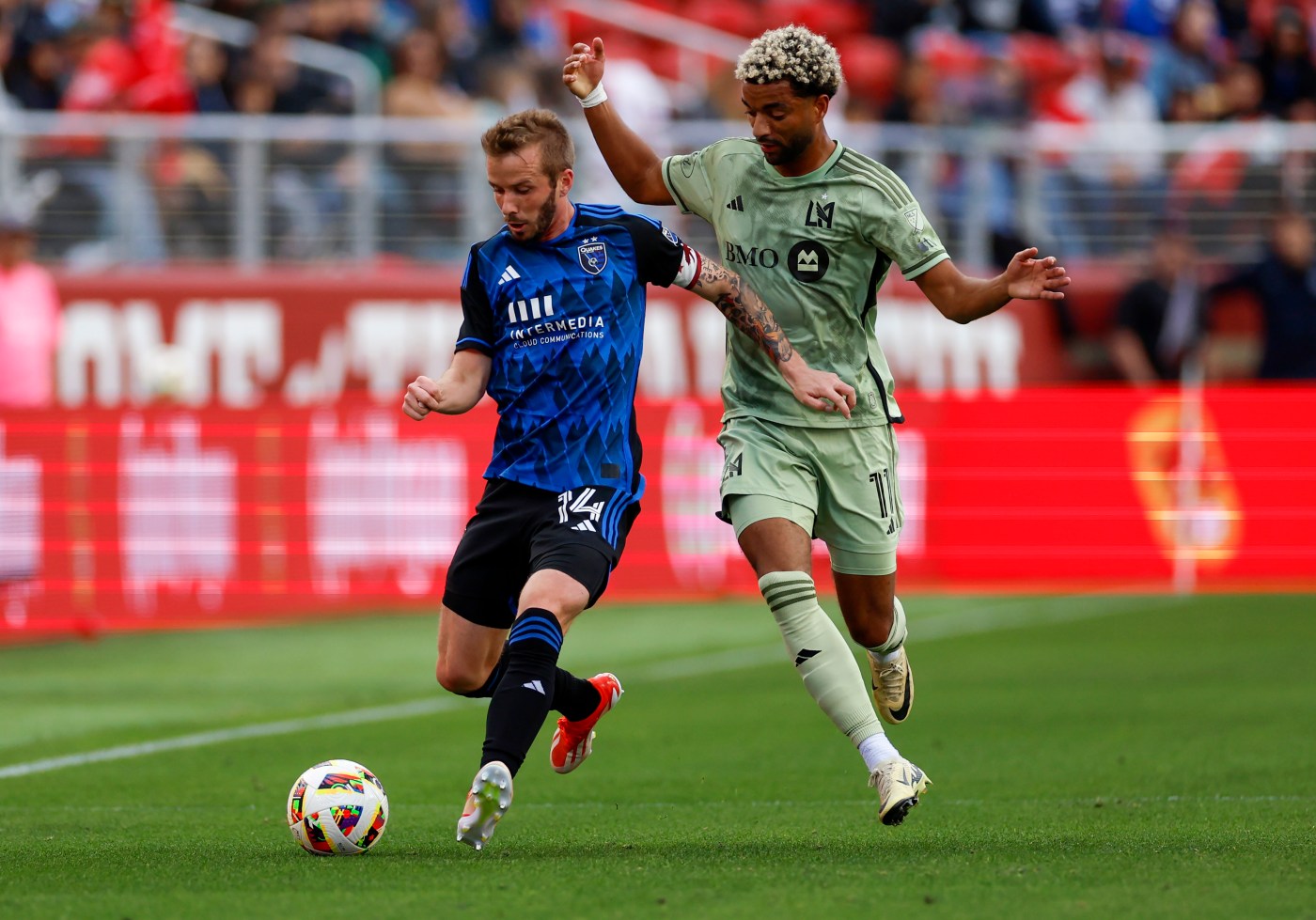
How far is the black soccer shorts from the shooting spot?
6.53m

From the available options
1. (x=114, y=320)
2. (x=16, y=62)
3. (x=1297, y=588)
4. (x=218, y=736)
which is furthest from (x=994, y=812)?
(x=16, y=62)

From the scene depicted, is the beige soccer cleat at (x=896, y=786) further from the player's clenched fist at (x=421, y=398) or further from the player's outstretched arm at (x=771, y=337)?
the player's clenched fist at (x=421, y=398)

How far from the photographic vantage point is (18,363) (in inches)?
607

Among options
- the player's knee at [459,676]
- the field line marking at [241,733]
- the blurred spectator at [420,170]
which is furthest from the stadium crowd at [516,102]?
the player's knee at [459,676]

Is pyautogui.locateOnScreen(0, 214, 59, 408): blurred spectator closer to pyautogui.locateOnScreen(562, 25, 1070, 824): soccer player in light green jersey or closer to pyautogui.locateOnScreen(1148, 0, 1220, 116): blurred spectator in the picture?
pyautogui.locateOnScreen(562, 25, 1070, 824): soccer player in light green jersey

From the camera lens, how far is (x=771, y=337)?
6832 mm

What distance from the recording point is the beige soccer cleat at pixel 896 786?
623 centimetres

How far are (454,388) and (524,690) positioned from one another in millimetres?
1043

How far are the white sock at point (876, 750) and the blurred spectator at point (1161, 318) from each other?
11.6 meters

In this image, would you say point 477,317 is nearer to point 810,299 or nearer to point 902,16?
point 810,299

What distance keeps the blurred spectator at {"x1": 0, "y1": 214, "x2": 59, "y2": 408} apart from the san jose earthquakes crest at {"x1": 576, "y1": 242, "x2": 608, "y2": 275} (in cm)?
908

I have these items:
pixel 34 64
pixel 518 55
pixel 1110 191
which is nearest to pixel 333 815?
pixel 34 64

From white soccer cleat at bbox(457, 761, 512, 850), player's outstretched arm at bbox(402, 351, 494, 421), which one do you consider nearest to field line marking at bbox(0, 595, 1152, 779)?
player's outstretched arm at bbox(402, 351, 494, 421)

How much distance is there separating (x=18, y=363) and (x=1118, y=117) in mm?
10228
